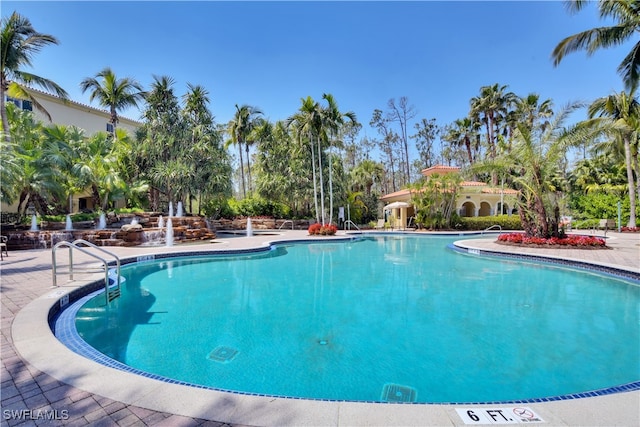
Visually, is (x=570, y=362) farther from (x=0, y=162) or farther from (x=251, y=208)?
(x=251, y=208)

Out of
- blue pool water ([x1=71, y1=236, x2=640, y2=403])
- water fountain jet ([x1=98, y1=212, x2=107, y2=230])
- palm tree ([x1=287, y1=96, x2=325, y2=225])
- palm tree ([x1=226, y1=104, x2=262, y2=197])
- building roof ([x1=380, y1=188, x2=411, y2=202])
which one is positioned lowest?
blue pool water ([x1=71, y1=236, x2=640, y2=403])

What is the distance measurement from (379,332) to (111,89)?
25.9 meters

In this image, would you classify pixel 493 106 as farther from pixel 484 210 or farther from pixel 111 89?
pixel 111 89

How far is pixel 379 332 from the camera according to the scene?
17.7ft

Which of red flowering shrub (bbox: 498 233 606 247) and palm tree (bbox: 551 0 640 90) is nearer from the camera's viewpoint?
palm tree (bbox: 551 0 640 90)

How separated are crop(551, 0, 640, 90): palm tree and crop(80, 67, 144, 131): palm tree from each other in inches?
996

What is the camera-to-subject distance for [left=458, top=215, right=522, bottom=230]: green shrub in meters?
25.1

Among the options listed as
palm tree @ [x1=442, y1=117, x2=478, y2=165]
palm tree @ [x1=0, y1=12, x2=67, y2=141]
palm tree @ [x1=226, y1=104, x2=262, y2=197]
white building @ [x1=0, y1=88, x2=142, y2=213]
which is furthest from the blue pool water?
palm tree @ [x1=442, y1=117, x2=478, y2=165]

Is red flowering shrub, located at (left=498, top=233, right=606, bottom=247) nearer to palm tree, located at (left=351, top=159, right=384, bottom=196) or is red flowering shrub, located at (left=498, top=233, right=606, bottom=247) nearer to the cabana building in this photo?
the cabana building

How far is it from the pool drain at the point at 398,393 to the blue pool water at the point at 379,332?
2 cm

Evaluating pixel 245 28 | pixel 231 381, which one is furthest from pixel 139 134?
pixel 231 381

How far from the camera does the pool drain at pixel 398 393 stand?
3.52 metres

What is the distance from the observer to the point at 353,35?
1823 cm

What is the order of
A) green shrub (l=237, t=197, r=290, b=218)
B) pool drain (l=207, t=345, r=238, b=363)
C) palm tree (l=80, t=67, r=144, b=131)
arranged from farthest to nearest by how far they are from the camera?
green shrub (l=237, t=197, r=290, b=218) → palm tree (l=80, t=67, r=144, b=131) → pool drain (l=207, t=345, r=238, b=363)
